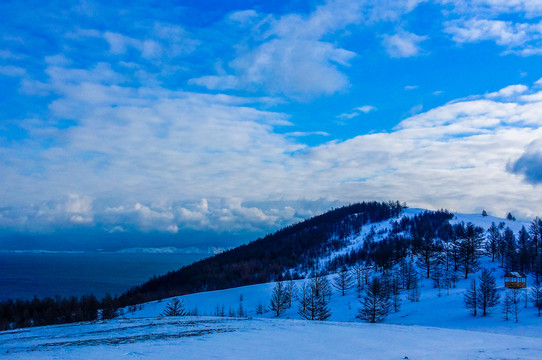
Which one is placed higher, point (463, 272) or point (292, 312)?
point (463, 272)

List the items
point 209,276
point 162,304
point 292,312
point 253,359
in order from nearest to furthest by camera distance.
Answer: point 253,359 → point 292,312 → point 162,304 → point 209,276

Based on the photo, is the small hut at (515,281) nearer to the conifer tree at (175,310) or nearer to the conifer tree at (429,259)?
the conifer tree at (429,259)

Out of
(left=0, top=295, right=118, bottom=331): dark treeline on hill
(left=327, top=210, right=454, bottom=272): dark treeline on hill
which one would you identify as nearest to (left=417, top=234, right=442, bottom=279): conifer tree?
(left=327, top=210, right=454, bottom=272): dark treeline on hill

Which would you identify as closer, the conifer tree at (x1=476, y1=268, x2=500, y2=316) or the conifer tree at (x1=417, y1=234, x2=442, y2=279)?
the conifer tree at (x1=476, y1=268, x2=500, y2=316)

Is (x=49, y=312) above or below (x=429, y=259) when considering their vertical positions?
below

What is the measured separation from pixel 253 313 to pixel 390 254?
5416 cm

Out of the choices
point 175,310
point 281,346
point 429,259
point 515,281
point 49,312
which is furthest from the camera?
point 429,259

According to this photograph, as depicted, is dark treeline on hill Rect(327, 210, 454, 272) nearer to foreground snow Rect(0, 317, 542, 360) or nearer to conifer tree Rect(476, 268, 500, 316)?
conifer tree Rect(476, 268, 500, 316)

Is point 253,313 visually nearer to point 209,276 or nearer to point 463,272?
point 463,272

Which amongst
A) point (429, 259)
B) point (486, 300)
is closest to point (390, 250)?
point (429, 259)

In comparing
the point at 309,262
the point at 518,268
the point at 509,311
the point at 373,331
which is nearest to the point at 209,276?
the point at 309,262

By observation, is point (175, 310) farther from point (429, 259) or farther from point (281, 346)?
point (429, 259)

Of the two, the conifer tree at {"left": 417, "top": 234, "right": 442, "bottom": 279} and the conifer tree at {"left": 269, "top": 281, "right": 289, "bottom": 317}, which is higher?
the conifer tree at {"left": 417, "top": 234, "right": 442, "bottom": 279}

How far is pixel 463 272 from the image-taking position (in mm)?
98000
